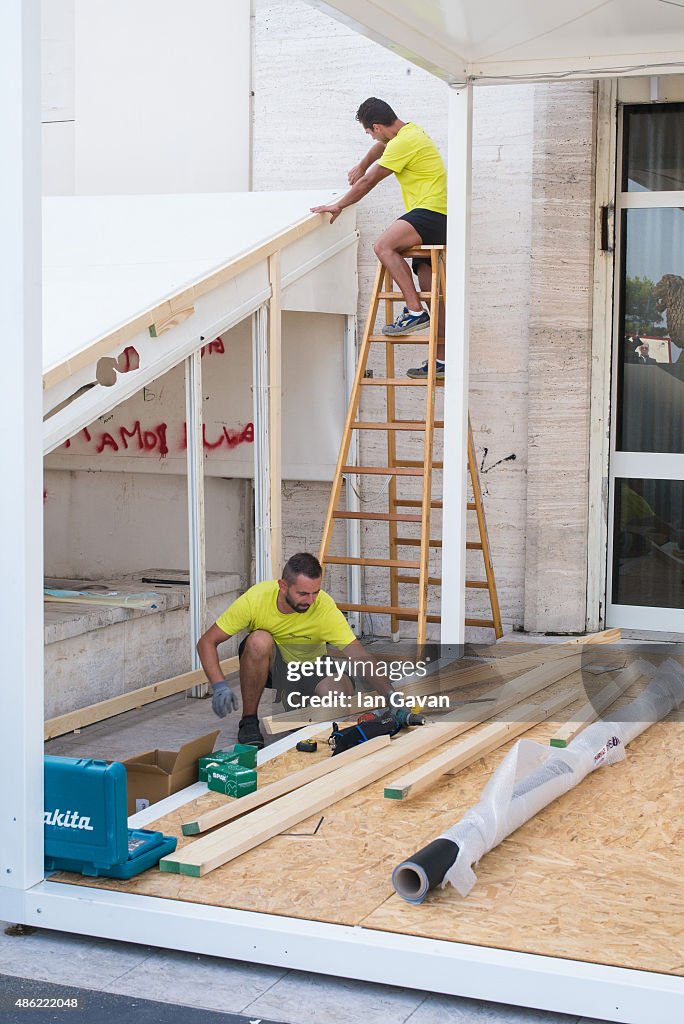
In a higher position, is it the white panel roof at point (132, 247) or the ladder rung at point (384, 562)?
the white panel roof at point (132, 247)

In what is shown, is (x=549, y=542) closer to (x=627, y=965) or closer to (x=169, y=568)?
(x=169, y=568)

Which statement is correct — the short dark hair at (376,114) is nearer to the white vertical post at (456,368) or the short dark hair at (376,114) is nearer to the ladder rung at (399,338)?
the white vertical post at (456,368)

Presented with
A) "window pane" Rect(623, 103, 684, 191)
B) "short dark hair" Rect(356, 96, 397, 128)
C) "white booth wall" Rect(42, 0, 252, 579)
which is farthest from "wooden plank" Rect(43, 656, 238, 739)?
"window pane" Rect(623, 103, 684, 191)

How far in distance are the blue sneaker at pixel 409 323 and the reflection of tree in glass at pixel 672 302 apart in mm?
1398

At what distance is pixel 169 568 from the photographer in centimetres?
761

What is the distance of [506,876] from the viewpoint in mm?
3436

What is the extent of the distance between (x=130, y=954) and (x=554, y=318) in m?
4.59

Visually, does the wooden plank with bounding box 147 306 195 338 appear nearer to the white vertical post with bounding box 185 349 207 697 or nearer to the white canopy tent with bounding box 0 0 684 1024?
the white vertical post with bounding box 185 349 207 697

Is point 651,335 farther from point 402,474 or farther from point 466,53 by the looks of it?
point 466,53

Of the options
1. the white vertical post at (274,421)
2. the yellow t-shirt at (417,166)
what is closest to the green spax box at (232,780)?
the white vertical post at (274,421)

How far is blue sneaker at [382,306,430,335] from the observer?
6332mm

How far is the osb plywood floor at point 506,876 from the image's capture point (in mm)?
3049

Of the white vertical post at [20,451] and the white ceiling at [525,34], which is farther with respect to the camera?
the white ceiling at [525,34]

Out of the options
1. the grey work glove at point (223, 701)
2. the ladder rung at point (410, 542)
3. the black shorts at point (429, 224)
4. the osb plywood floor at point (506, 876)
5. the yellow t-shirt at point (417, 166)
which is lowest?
the osb plywood floor at point (506, 876)
